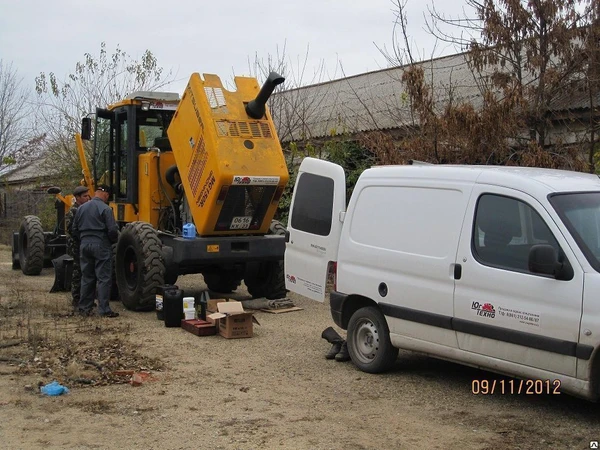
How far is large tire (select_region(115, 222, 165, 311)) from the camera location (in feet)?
34.9

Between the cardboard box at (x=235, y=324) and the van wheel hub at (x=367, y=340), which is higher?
the van wheel hub at (x=367, y=340)

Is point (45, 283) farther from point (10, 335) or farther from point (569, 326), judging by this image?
point (569, 326)

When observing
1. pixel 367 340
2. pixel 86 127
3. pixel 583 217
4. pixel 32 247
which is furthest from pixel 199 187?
pixel 32 247

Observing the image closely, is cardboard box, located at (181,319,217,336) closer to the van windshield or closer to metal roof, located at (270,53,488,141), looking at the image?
the van windshield

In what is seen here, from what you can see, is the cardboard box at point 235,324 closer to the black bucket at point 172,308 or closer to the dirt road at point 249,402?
the dirt road at point 249,402

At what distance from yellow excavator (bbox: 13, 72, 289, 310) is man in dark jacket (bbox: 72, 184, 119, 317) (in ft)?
1.47

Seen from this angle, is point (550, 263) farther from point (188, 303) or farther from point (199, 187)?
point (199, 187)

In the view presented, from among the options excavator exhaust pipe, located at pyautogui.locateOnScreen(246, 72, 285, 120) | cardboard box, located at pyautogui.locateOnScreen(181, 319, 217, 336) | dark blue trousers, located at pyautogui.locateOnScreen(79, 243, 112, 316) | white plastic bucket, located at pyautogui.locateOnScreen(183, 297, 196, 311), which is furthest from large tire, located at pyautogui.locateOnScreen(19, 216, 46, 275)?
cardboard box, located at pyautogui.locateOnScreen(181, 319, 217, 336)

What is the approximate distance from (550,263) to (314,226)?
3.10 meters

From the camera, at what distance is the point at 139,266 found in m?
10.7

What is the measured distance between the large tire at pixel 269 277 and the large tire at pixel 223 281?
0.99 ft

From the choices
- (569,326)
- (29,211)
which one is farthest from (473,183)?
(29,211)

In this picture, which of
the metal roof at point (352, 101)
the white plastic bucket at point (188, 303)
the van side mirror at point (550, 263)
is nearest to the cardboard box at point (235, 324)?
the white plastic bucket at point (188, 303)

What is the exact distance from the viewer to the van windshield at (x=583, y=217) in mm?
5765
